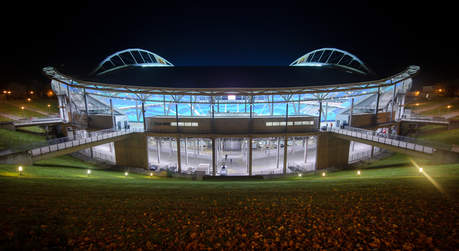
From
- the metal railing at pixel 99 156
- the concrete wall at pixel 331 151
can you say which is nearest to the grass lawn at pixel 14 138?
the metal railing at pixel 99 156

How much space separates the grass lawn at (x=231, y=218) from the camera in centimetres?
568

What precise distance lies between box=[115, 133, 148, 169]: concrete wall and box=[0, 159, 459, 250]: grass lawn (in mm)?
17903

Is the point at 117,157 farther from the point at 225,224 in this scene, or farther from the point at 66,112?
the point at 225,224

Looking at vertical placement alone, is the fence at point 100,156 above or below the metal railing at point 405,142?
below

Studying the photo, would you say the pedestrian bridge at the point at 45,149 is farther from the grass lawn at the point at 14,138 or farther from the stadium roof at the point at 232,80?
the grass lawn at the point at 14,138

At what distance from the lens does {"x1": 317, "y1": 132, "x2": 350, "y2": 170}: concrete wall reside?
92.8 ft

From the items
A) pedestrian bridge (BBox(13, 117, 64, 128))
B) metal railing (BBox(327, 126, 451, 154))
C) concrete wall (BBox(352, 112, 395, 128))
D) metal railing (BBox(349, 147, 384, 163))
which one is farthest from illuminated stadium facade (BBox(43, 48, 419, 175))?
pedestrian bridge (BBox(13, 117, 64, 128))

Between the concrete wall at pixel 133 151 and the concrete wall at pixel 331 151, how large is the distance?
84.2ft

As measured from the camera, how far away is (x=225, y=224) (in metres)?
6.85

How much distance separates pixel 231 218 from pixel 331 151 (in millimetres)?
26395

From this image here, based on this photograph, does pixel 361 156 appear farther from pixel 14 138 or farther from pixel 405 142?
pixel 14 138

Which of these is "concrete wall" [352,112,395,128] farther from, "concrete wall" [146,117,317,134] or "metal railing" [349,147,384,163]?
"concrete wall" [146,117,317,134]

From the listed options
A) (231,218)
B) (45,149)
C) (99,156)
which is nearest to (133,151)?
(99,156)

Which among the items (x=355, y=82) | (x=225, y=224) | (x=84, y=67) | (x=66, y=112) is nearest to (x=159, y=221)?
(x=225, y=224)
